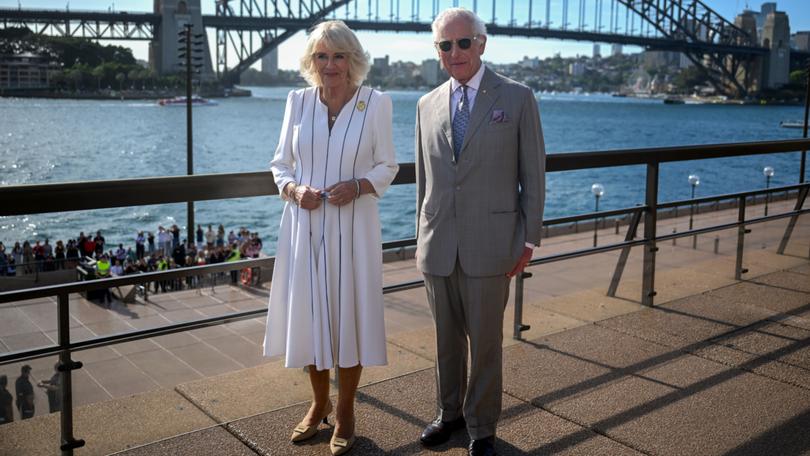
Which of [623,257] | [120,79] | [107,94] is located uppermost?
[120,79]

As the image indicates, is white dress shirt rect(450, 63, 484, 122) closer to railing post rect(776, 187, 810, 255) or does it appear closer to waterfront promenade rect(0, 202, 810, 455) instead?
waterfront promenade rect(0, 202, 810, 455)

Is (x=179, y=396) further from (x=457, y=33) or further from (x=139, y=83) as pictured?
(x=139, y=83)

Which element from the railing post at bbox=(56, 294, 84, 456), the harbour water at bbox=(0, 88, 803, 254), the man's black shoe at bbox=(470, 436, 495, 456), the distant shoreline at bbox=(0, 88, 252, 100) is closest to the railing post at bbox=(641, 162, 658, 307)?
the man's black shoe at bbox=(470, 436, 495, 456)

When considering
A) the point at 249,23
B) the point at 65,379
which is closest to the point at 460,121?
the point at 65,379

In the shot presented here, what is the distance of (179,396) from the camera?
8.86 feet

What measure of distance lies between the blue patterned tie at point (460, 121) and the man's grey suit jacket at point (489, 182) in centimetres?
2

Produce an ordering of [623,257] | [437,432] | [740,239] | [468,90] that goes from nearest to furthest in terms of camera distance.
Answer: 1. [468,90]
2. [437,432]
3. [623,257]
4. [740,239]

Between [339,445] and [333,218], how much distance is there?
602 mm

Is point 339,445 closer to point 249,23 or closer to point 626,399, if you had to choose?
point 626,399

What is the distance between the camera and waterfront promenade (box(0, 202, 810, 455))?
238 cm

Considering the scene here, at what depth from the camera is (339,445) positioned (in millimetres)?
2314

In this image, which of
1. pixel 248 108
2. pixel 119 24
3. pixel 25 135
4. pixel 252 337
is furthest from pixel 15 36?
pixel 252 337

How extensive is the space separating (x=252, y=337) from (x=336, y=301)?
985mm

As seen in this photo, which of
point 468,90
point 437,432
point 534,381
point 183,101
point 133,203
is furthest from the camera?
point 183,101
